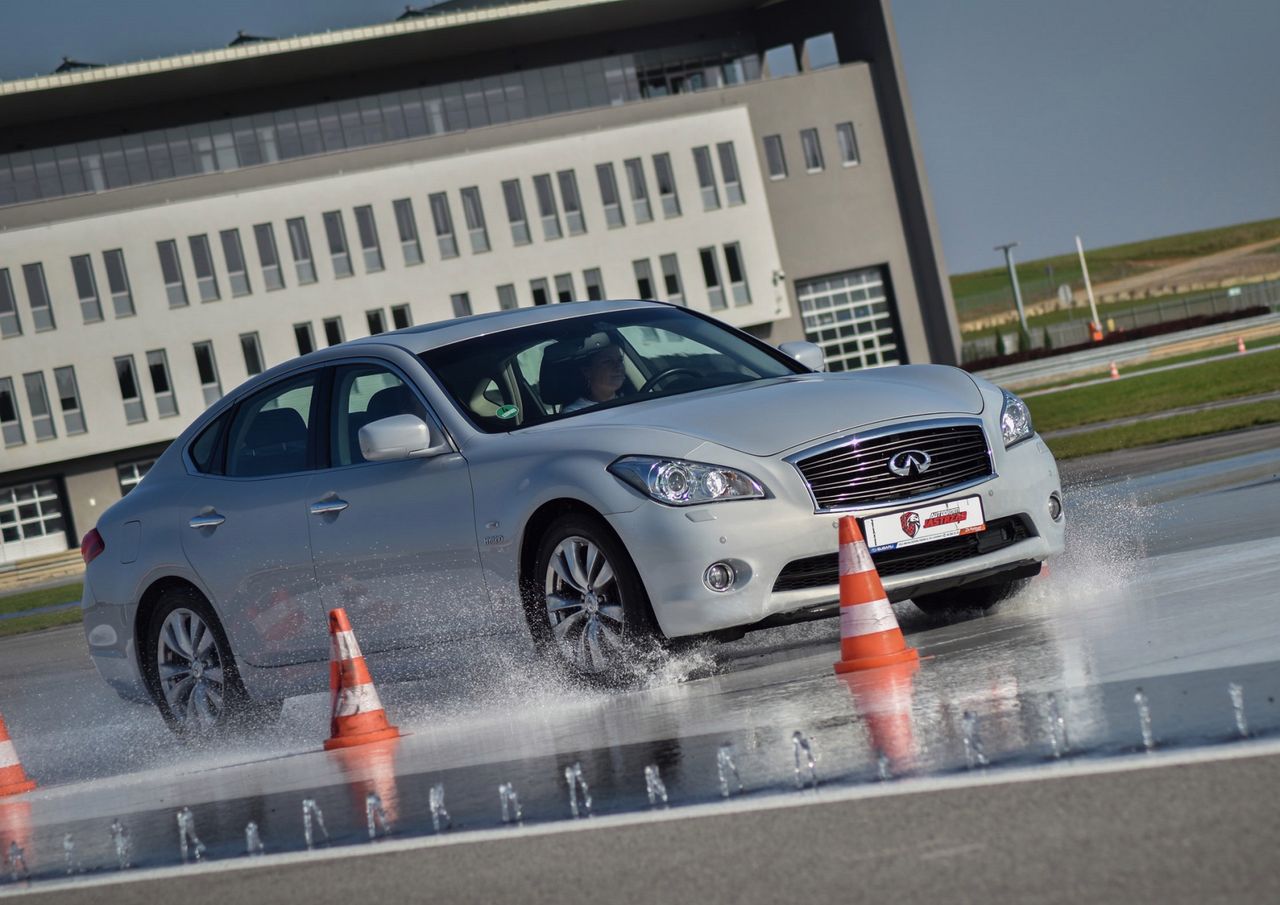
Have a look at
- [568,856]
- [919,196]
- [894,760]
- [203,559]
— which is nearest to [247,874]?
[568,856]

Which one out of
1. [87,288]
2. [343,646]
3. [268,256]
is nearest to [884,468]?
[343,646]

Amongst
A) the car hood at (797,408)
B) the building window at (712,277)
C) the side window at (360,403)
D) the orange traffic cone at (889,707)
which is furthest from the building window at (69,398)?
the orange traffic cone at (889,707)

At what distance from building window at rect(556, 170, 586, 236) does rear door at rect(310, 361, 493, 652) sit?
6658cm

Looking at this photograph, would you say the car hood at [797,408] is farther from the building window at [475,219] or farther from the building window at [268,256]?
the building window at [475,219]

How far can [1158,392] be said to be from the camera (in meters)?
35.4

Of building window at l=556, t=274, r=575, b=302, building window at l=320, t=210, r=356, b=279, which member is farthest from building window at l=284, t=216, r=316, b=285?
building window at l=556, t=274, r=575, b=302

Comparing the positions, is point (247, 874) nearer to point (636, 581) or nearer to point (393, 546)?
point (636, 581)

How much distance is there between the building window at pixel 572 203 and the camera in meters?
75.1

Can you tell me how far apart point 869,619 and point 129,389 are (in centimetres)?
6762

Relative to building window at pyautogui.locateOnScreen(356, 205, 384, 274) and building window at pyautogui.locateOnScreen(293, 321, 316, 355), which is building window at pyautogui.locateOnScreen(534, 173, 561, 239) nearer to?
building window at pyautogui.locateOnScreen(356, 205, 384, 274)

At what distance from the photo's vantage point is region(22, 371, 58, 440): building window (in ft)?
233

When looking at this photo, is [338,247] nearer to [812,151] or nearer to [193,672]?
[812,151]

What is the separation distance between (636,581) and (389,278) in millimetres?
67340

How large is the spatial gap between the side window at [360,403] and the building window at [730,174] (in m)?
67.9
